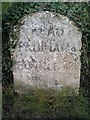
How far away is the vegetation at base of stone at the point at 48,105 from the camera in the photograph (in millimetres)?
4370

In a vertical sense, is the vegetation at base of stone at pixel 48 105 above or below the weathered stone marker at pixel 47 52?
below

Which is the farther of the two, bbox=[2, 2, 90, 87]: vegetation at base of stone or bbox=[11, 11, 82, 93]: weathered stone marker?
bbox=[2, 2, 90, 87]: vegetation at base of stone

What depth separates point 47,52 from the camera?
4.38m

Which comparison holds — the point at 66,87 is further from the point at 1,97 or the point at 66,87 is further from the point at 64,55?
the point at 1,97

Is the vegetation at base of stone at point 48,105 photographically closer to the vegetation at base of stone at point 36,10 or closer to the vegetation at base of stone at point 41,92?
the vegetation at base of stone at point 41,92

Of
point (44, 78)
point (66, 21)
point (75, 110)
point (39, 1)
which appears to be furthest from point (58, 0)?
point (75, 110)

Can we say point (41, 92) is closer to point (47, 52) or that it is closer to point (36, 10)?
point (47, 52)

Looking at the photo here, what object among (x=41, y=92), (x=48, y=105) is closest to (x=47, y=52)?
(x=41, y=92)

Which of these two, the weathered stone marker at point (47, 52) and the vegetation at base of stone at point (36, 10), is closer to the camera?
the weathered stone marker at point (47, 52)

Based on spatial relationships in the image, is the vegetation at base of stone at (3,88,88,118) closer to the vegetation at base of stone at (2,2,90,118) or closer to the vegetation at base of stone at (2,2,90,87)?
the vegetation at base of stone at (2,2,90,118)

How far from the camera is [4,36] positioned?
15.2 ft

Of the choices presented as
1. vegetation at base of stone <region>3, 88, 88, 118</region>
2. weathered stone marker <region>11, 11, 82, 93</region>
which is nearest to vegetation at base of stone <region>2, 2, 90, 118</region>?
vegetation at base of stone <region>3, 88, 88, 118</region>

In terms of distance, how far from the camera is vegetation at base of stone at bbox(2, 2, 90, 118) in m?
4.38

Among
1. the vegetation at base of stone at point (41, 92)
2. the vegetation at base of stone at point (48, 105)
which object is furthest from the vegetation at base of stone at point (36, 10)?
the vegetation at base of stone at point (48, 105)
